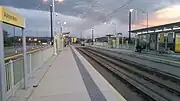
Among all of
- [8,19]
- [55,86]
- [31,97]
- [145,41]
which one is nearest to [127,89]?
[55,86]

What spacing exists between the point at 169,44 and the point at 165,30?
2723 millimetres

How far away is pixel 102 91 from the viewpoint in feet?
28.6

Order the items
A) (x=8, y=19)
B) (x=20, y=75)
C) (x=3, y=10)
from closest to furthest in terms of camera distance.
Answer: (x=3, y=10), (x=8, y=19), (x=20, y=75)

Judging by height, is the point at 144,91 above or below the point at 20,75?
below

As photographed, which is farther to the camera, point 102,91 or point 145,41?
point 145,41

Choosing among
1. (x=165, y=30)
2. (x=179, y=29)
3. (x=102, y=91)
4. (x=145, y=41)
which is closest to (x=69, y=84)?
(x=102, y=91)

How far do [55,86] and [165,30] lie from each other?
94.7ft

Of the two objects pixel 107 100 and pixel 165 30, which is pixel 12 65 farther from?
pixel 165 30

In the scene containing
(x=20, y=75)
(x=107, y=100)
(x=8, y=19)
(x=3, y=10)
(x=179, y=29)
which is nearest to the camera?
(x=3, y=10)

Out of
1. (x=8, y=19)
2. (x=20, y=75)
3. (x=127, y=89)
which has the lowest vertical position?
(x=127, y=89)

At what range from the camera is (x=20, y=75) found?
9633 mm

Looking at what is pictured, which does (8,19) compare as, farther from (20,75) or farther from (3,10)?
(20,75)

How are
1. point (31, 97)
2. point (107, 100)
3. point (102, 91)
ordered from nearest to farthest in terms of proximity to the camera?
point (107, 100) < point (31, 97) < point (102, 91)

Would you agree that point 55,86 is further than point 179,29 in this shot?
No
